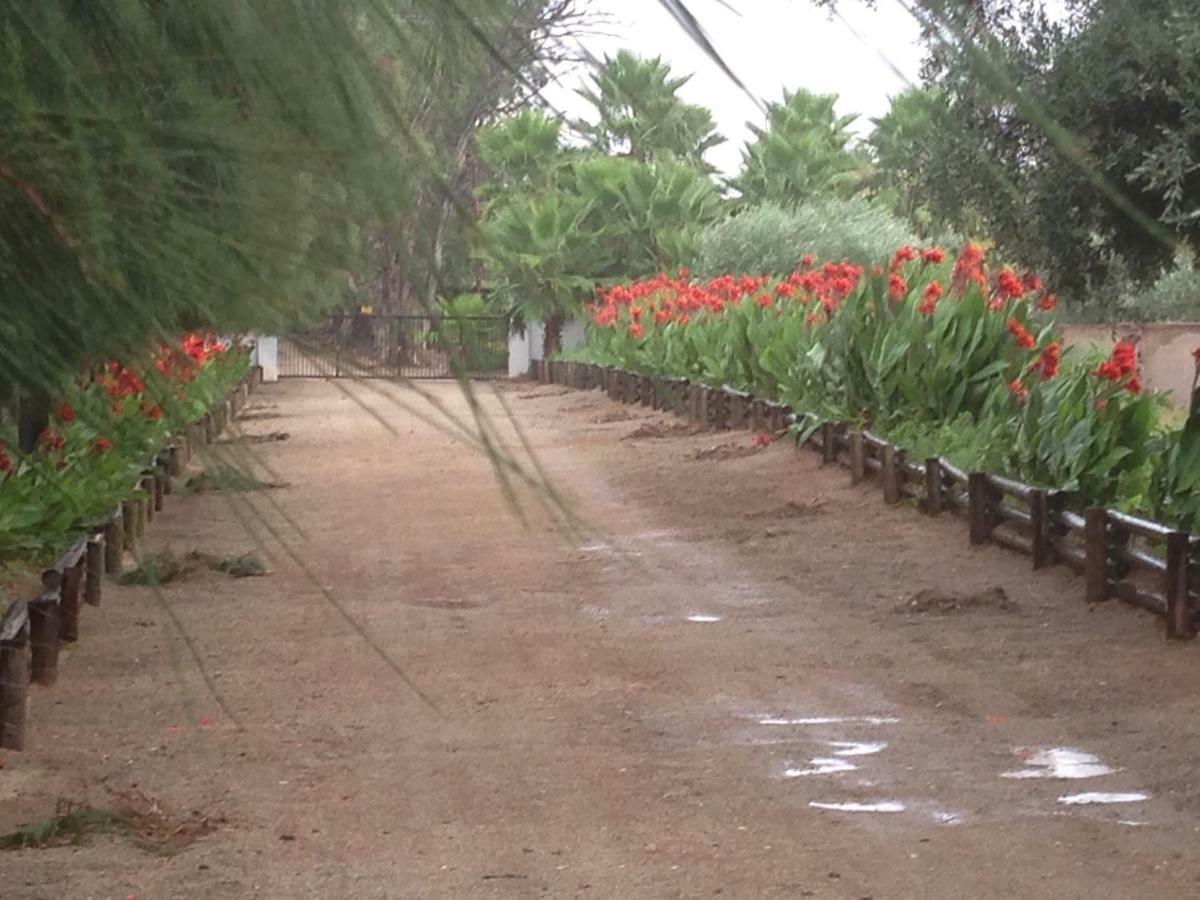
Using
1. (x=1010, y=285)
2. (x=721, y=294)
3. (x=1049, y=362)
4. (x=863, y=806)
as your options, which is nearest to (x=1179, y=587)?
(x=863, y=806)

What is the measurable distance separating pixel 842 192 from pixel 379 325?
39.1 metres

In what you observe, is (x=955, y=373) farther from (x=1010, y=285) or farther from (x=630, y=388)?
(x=630, y=388)

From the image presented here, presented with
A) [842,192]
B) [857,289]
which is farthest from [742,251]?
[857,289]

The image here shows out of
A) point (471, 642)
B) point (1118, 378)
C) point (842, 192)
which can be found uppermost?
point (842, 192)

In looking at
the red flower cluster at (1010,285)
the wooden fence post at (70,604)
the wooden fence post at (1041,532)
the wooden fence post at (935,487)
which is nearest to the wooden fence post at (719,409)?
the red flower cluster at (1010,285)

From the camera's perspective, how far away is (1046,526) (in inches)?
458

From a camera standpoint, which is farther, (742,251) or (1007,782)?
(742,251)

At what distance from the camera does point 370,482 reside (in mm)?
18906

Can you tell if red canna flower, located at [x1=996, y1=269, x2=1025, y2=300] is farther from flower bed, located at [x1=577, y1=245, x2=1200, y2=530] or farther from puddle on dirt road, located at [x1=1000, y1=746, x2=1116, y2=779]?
puddle on dirt road, located at [x1=1000, y1=746, x2=1116, y2=779]

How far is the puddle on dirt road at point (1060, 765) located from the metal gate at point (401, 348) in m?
6.04

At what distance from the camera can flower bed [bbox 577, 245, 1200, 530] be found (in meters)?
11.9

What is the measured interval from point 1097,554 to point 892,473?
459 cm

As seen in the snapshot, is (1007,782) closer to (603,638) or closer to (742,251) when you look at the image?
(603,638)

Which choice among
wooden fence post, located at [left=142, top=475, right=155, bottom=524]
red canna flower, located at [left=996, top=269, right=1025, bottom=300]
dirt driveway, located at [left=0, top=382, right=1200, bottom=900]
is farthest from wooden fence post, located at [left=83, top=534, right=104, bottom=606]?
red canna flower, located at [left=996, top=269, right=1025, bottom=300]
